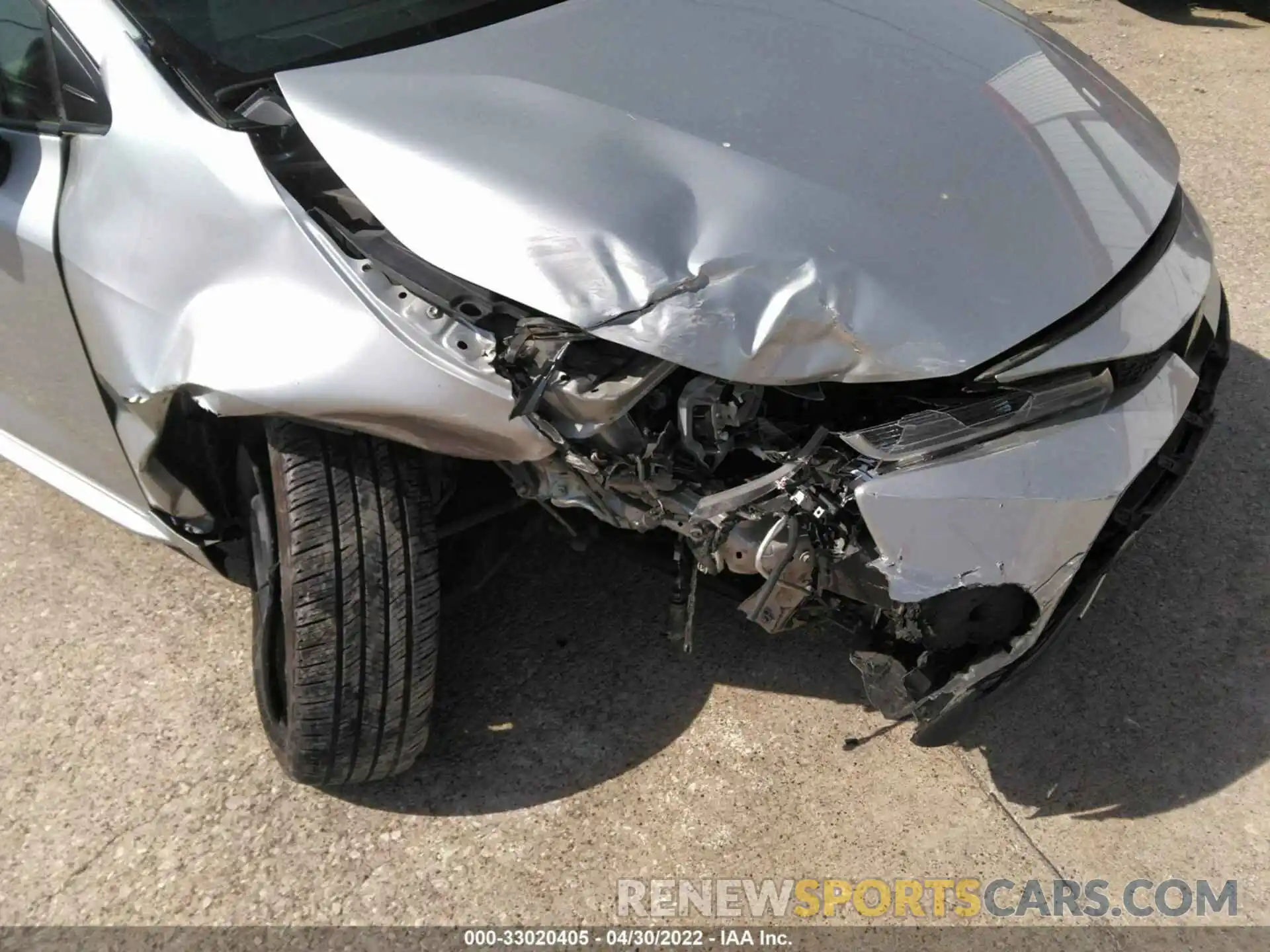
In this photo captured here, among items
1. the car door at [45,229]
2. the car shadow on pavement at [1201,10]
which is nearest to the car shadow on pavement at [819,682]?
the car door at [45,229]

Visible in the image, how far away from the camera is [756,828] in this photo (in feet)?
7.39

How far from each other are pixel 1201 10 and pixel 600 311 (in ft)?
20.4

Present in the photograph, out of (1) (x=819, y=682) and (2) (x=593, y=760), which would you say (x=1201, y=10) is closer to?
(1) (x=819, y=682)

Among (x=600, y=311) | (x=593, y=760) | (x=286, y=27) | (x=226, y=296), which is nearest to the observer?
(x=600, y=311)

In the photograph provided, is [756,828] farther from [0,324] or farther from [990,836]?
[0,324]

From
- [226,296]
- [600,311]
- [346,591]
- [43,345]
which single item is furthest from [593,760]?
[43,345]

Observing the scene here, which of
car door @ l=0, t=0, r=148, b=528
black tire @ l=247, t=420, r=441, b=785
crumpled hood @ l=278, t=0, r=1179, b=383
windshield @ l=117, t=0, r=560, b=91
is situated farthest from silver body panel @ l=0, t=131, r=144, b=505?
crumpled hood @ l=278, t=0, r=1179, b=383

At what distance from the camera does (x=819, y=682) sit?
2.57m

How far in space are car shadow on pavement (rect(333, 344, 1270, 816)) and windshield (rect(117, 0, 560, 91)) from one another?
1.17m

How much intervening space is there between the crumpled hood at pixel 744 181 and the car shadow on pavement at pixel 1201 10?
468cm

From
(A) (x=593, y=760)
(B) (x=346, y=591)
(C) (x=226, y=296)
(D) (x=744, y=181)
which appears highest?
(D) (x=744, y=181)

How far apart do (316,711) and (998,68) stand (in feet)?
6.53

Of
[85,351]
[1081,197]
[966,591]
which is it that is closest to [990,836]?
[966,591]

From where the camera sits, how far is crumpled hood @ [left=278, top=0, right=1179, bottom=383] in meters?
1.76
